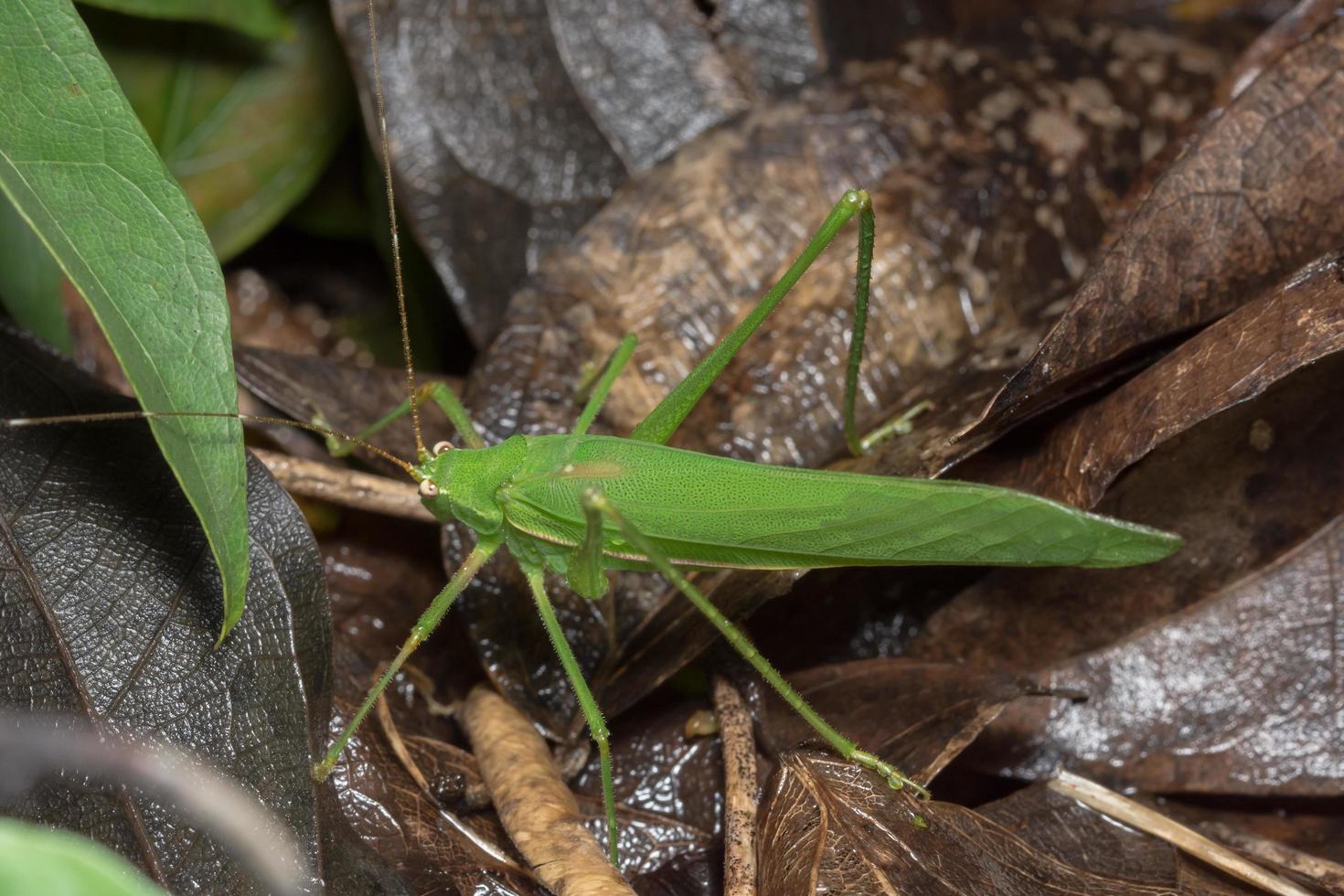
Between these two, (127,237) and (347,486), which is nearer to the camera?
(127,237)

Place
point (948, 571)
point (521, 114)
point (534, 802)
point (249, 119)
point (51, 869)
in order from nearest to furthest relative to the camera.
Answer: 1. point (51, 869)
2. point (534, 802)
3. point (948, 571)
4. point (521, 114)
5. point (249, 119)

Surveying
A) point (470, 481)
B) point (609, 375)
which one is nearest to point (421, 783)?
point (470, 481)

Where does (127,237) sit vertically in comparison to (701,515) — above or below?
above

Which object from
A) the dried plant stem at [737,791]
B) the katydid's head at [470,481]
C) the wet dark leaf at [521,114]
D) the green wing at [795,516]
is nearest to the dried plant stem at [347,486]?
the katydid's head at [470,481]

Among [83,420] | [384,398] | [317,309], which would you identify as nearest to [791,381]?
[384,398]

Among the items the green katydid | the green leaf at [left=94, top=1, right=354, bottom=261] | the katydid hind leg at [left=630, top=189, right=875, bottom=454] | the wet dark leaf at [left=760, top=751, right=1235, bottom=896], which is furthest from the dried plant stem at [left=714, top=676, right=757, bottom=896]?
the green leaf at [left=94, top=1, right=354, bottom=261]

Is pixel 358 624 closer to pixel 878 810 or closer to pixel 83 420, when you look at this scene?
pixel 83 420

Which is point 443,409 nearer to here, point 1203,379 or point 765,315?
point 765,315

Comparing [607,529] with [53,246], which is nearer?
[53,246]
